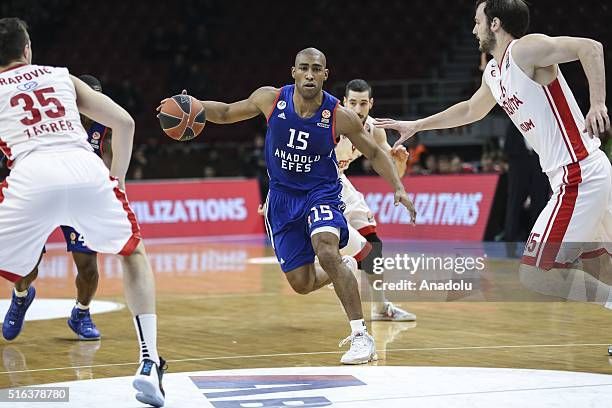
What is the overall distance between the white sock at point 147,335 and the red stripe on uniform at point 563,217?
7.35 ft

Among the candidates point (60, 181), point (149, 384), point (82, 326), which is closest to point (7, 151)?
point (60, 181)

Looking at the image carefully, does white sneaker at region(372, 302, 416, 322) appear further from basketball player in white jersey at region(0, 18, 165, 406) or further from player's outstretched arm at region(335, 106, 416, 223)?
basketball player in white jersey at region(0, 18, 165, 406)

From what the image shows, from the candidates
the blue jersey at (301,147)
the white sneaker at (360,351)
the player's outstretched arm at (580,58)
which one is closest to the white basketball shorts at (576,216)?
the player's outstretched arm at (580,58)

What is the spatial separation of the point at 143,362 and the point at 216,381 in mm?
778

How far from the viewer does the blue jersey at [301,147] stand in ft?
21.7

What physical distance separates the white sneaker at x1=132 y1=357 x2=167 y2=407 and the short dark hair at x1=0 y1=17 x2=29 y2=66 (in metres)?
1.64

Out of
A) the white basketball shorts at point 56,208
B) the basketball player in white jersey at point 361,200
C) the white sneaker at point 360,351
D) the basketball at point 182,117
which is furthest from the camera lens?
the basketball player in white jersey at point 361,200

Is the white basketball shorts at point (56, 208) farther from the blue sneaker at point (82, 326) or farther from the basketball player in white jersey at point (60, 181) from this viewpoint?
the blue sneaker at point (82, 326)

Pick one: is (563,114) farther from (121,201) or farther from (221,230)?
(221,230)

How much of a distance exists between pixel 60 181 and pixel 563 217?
2762 millimetres

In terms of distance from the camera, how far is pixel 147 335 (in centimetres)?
491

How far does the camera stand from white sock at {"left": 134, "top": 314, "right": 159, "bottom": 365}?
4.89 meters

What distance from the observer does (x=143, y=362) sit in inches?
191

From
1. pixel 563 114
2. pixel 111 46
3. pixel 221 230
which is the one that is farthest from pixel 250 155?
pixel 563 114
